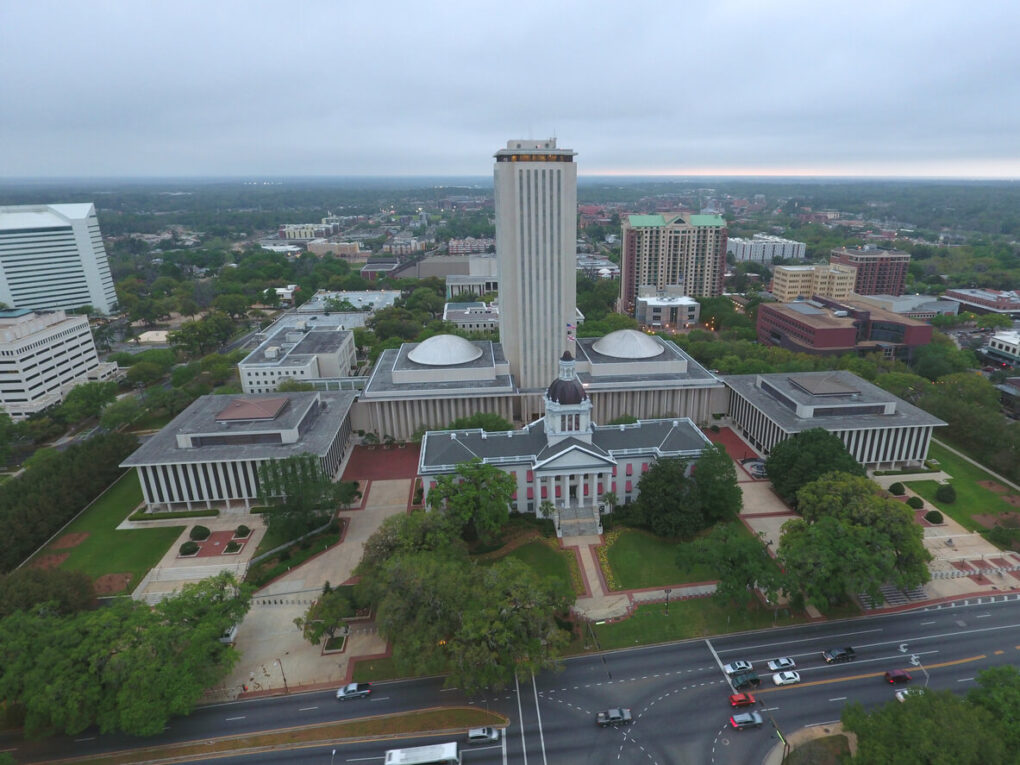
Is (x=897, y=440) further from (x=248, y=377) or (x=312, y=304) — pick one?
(x=312, y=304)

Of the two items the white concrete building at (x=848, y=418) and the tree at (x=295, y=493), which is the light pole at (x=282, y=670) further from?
the white concrete building at (x=848, y=418)

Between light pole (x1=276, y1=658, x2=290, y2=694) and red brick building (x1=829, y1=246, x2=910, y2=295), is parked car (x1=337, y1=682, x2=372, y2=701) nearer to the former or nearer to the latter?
light pole (x1=276, y1=658, x2=290, y2=694)

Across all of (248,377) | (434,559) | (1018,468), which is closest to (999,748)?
(434,559)

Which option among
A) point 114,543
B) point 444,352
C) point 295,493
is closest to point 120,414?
point 114,543

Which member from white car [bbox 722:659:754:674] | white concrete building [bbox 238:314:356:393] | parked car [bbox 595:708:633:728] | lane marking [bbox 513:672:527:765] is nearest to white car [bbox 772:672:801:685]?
white car [bbox 722:659:754:674]

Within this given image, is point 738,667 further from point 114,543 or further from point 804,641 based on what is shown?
point 114,543

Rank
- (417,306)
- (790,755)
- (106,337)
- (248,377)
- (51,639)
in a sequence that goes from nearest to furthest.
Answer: (790,755) < (51,639) < (248,377) < (106,337) < (417,306)

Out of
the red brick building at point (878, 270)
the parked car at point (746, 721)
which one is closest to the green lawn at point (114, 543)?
the parked car at point (746, 721)
